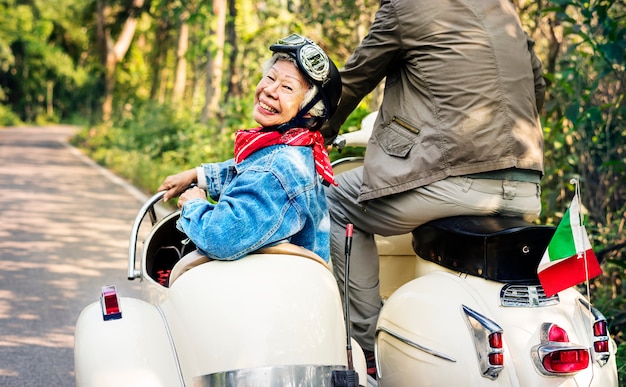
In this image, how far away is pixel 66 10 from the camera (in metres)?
53.1

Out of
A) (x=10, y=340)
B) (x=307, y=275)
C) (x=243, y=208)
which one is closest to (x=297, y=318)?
(x=307, y=275)

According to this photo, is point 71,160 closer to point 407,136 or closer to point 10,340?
point 10,340

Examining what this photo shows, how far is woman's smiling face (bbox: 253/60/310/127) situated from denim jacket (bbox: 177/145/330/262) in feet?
0.51

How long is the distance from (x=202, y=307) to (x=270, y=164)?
55 cm

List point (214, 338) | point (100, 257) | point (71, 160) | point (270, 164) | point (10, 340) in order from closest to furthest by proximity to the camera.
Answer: point (214, 338) < point (270, 164) < point (10, 340) < point (100, 257) < point (71, 160)

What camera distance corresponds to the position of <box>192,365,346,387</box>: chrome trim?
8.22 ft

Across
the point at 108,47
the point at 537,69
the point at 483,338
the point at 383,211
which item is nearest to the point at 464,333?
the point at 483,338

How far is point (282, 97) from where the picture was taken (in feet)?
9.98

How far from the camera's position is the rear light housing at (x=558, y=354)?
280 cm

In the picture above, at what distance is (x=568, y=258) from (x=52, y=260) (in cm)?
617

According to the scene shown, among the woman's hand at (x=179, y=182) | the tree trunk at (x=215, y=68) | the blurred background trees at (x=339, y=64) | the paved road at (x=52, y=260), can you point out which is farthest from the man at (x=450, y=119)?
the tree trunk at (x=215, y=68)

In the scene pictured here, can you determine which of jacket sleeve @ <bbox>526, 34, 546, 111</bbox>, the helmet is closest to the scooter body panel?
the helmet

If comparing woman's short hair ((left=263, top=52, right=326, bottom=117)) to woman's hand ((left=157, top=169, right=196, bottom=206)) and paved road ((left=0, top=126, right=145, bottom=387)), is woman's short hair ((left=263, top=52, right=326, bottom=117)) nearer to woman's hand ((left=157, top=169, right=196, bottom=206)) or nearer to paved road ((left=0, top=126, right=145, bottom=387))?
woman's hand ((left=157, top=169, right=196, bottom=206))

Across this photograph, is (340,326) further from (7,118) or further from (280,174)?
(7,118)
